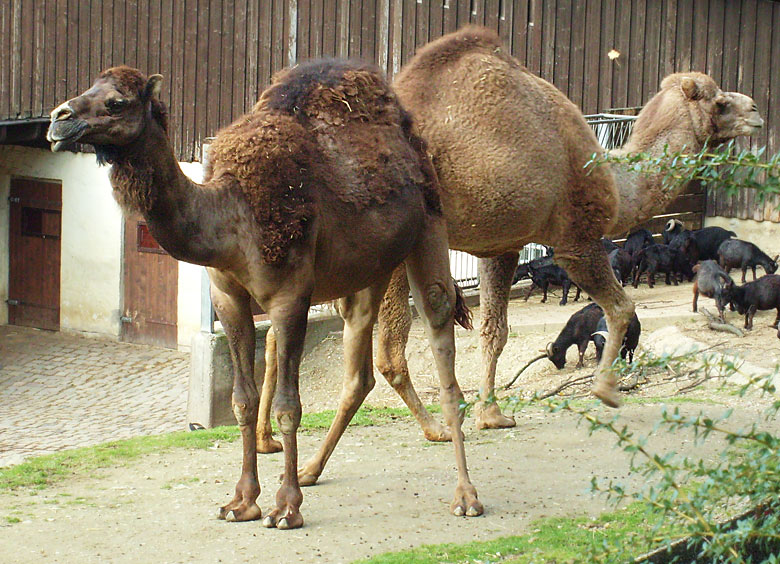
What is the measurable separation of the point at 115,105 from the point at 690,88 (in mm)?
5533

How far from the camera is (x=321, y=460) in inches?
270

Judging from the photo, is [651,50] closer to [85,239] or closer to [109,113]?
[85,239]

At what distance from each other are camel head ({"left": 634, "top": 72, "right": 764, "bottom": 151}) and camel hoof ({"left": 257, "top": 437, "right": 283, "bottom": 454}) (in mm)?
3845

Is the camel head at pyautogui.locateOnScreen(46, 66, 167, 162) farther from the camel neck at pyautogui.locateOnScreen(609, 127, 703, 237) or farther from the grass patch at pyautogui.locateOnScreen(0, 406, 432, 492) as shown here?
the camel neck at pyautogui.locateOnScreen(609, 127, 703, 237)

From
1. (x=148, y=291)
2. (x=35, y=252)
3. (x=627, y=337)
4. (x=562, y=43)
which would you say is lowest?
(x=148, y=291)

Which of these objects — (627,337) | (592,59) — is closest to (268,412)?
(627,337)

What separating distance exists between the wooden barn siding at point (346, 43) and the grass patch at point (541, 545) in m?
13.9

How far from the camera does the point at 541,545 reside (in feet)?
18.9

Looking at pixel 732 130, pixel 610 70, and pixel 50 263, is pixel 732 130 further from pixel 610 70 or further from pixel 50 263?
pixel 50 263

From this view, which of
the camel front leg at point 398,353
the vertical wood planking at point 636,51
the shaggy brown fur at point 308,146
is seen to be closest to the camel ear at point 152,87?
the shaggy brown fur at point 308,146

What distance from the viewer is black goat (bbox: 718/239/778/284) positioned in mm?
17641

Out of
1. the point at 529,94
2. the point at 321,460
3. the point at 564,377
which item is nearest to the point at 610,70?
the point at 564,377

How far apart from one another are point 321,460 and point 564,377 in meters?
6.33

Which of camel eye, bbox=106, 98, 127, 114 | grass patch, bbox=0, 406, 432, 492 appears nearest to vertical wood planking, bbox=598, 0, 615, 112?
grass patch, bbox=0, 406, 432, 492
